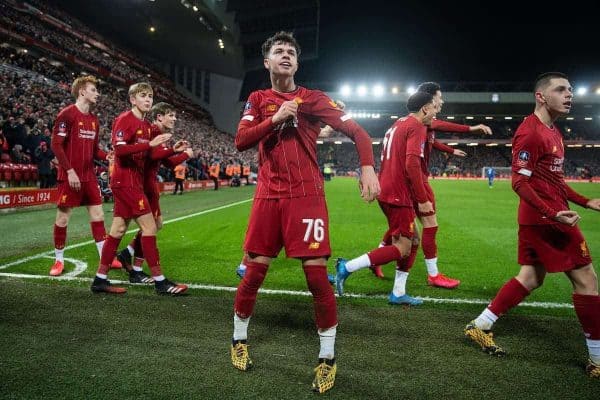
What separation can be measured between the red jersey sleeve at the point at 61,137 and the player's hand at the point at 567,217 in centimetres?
535

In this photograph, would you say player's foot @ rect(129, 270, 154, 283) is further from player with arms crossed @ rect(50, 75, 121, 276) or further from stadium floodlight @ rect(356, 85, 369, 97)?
stadium floodlight @ rect(356, 85, 369, 97)

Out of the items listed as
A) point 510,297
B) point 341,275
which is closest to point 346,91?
point 341,275

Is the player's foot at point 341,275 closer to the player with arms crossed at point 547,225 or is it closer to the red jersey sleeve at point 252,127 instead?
the player with arms crossed at point 547,225

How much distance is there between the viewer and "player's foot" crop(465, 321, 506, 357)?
334cm

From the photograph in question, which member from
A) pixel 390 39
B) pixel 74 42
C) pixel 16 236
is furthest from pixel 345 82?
pixel 16 236

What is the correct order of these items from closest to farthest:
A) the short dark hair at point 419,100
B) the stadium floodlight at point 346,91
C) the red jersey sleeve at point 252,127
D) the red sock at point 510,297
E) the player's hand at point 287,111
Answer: the player's hand at point 287,111, the red jersey sleeve at point 252,127, the red sock at point 510,297, the short dark hair at point 419,100, the stadium floodlight at point 346,91

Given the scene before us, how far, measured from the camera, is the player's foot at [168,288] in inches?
187

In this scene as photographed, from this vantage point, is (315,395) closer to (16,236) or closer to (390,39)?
(16,236)

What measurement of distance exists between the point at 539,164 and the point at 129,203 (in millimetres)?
4108

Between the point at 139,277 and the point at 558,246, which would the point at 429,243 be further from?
the point at 139,277

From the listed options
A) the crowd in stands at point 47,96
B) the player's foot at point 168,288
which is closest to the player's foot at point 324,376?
the player's foot at point 168,288

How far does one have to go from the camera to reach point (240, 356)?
3039 millimetres

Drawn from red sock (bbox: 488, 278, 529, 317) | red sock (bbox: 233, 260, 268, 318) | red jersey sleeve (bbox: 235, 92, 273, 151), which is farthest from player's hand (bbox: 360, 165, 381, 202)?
red sock (bbox: 488, 278, 529, 317)

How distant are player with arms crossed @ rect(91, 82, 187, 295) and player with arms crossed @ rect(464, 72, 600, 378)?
132 inches
